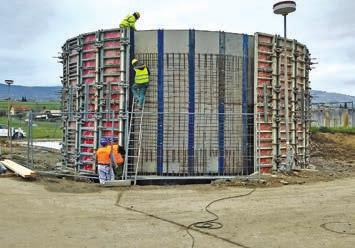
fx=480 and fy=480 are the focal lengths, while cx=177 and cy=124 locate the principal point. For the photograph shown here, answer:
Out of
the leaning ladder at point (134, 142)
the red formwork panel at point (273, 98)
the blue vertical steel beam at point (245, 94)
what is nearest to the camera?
the leaning ladder at point (134, 142)

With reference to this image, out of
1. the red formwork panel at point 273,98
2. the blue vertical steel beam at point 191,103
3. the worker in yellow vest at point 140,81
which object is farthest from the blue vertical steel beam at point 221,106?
the worker in yellow vest at point 140,81

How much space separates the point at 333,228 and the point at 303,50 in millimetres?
10856

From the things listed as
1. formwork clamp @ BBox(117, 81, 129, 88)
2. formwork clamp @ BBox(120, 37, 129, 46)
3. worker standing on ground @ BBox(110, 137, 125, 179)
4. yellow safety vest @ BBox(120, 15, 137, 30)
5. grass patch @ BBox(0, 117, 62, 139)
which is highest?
yellow safety vest @ BBox(120, 15, 137, 30)

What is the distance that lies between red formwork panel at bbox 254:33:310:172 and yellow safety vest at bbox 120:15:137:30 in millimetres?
4140

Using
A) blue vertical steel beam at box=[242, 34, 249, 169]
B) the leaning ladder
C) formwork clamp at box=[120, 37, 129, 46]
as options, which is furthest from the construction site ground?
formwork clamp at box=[120, 37, 129, 46]

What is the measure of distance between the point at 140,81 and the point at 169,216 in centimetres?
622

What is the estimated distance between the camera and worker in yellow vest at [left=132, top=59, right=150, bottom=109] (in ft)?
49.3

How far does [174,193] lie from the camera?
1264cm

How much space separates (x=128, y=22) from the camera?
624 inches

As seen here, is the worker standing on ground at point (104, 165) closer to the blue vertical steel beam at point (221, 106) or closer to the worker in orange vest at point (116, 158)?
the worker in orange vest at point (116, 158)

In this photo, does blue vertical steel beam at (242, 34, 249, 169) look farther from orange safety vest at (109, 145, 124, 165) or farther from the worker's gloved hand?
orange safety vest at (109, 145, 124, 165)

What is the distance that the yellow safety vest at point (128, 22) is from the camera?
51.7ft

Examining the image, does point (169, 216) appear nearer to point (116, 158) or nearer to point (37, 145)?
point (116, 158)

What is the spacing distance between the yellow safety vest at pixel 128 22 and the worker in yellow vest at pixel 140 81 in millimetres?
1376
